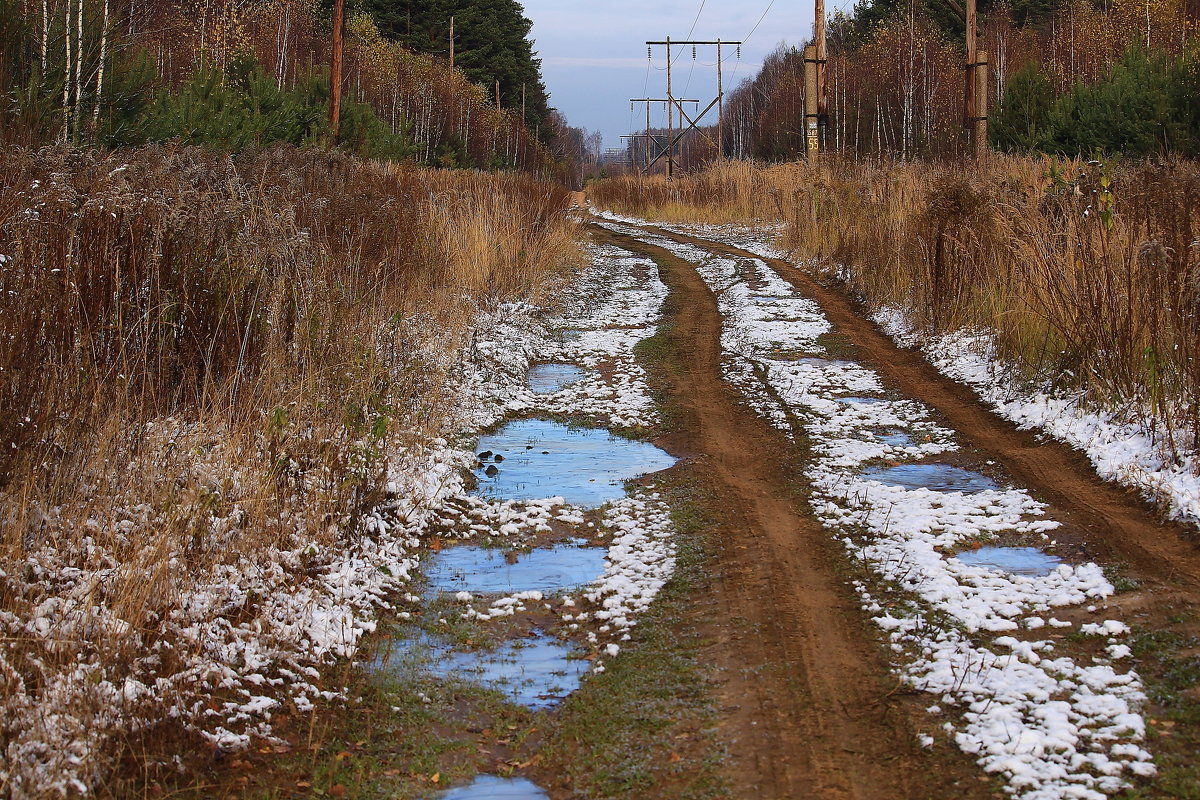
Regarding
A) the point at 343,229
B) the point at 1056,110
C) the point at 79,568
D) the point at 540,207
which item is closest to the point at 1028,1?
the point at 1056,110

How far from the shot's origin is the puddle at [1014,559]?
14.8 ft

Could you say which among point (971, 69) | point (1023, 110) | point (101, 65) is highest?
point (1023, 110)

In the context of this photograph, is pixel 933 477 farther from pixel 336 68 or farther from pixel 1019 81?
pixel 1019 81

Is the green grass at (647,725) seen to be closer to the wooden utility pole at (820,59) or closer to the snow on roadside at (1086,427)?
the snow on roadside at (1086,427)

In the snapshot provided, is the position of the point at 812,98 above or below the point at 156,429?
above

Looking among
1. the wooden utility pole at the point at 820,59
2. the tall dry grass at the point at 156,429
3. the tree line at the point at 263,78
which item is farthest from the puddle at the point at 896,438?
the wooden utility pole at the point at 820,59

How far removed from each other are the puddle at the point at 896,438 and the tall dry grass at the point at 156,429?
3.09 m

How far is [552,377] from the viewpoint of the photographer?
9.46 meters

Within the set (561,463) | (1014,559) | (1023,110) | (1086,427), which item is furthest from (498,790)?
(1023,110)

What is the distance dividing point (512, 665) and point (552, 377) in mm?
5669

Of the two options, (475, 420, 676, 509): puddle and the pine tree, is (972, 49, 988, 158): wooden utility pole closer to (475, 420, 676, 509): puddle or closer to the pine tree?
the pine tree

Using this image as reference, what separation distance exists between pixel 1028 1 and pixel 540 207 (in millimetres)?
45779

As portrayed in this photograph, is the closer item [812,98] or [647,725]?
[647,725]

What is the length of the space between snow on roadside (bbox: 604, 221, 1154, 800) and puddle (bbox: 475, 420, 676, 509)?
46.8 inches
